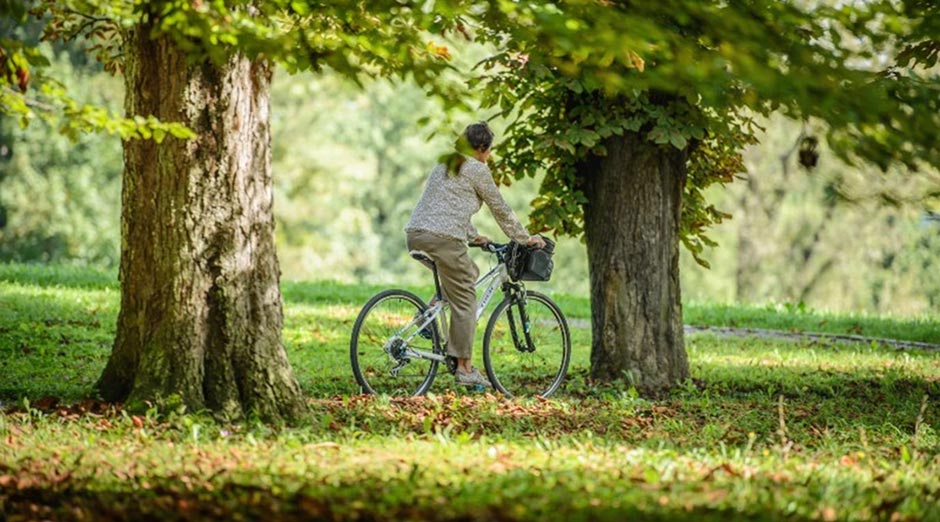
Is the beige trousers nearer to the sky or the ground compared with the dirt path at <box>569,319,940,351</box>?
nearer to the sky

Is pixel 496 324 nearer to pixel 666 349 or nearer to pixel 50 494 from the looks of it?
pixel 666 349

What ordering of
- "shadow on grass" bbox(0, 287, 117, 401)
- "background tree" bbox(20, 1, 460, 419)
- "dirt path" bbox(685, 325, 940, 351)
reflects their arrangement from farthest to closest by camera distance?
"dirt path" bbox(685, 325, 940, 351) → "shadow on grass" bbox(0, 287, 117, 401) → "background tree" bbox(20, 1, 460, 419)

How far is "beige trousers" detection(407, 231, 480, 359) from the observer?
28.5 feet

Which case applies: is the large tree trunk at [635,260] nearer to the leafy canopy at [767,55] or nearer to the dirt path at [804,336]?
the leafy canopy at [767,55]

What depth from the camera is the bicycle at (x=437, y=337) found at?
8750 mm

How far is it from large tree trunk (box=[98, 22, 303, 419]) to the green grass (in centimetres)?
32

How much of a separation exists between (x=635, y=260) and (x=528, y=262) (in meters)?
0.93

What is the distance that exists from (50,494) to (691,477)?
2.81 metres

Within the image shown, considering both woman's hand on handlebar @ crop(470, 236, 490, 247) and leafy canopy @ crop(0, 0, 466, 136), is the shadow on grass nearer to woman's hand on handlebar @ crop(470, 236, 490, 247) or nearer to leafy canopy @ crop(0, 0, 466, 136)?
leafy canopy @ crop(0, 0, 466, 136)

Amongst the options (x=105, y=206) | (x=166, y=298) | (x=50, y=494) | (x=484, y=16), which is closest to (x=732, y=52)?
(x=484, y=16)

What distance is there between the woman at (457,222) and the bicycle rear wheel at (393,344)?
0.23m

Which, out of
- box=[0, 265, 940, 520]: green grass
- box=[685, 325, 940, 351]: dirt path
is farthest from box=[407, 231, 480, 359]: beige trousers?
box=[685, 325, 940, 351]: dirt path

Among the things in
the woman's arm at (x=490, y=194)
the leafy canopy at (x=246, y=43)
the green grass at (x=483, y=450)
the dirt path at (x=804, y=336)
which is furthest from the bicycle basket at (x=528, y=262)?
the dirt path at (x=804, y=336)

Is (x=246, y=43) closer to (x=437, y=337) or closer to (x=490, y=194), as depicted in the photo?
(x=490, y=194)
